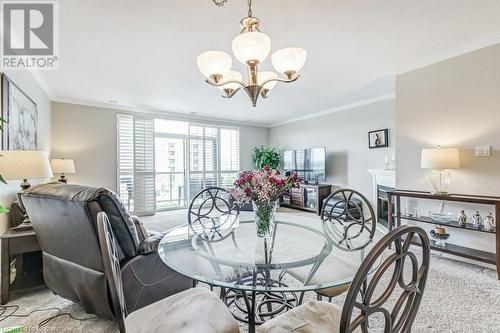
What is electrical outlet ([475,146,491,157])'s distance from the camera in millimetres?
2760

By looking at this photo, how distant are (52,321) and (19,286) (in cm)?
79

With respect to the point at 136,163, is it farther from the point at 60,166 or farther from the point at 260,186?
the point at 260,186

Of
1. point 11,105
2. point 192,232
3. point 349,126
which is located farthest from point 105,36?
point 349,126

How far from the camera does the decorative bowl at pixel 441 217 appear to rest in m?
2.98

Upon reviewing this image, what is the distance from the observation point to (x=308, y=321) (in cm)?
117

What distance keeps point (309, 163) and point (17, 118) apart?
544 cm

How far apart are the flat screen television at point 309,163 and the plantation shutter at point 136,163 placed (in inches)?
141

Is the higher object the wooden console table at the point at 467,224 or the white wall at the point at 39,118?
the white wall at the point at 39,118

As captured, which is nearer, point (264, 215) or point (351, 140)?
point (264, 215)

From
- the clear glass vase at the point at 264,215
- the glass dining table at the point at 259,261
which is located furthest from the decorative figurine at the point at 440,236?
the clear glass vase at the point at 264,215

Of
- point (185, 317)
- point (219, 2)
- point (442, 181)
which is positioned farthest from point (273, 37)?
point (442, 181)

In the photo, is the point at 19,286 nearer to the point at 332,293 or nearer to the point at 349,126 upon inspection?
the point at 332,293

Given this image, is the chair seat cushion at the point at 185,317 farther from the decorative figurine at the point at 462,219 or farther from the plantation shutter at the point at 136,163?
the plantation shutter at the point at 136,163

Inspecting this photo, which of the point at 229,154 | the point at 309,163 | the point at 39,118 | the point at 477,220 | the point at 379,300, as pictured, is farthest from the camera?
the point at 229,154
